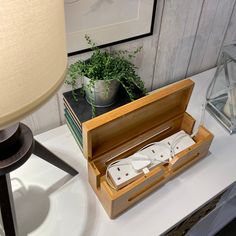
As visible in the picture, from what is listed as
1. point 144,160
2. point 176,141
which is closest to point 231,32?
point 176,141

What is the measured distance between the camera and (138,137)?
770 mm

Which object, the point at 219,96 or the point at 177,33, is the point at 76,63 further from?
the point at 219,96

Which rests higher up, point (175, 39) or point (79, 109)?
point (175, 39)

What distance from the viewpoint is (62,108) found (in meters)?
0.86

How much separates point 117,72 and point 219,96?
18.4 inches

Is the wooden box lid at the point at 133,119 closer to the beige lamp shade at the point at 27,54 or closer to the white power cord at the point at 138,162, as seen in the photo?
the white power cord at the point at 138,162

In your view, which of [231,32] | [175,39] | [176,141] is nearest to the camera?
[176,141]

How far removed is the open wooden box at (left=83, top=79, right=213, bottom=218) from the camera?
630 millimetres

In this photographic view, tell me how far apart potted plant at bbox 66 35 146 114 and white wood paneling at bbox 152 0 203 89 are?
23 centimetres

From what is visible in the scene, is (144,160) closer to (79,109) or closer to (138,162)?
(138,162)

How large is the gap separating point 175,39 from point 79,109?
17.1 inches

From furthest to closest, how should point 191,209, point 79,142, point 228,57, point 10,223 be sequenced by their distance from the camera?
point 228,57, point 79,142, point 191,209, point 10,223

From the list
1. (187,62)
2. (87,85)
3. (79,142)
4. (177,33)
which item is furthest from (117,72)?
(187,62)

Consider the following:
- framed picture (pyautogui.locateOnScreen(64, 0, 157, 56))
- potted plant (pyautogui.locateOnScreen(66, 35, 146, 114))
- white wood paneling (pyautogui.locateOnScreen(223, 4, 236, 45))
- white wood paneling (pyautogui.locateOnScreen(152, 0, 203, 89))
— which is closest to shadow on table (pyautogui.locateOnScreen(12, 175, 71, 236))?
potted plant (pyautogui.locateOnScreen(66, 35, 146, 114))
